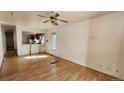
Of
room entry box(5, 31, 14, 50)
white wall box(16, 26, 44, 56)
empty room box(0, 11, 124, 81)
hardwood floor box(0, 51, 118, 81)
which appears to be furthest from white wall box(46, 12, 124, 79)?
room entry box(5, 31, 14, 50)

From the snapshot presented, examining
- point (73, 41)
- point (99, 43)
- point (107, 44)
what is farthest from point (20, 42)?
point (107, 44)

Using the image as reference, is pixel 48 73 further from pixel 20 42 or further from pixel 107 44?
pixel 20 42

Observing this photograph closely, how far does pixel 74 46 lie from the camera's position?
389cm

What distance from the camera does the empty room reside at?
7.72 ft

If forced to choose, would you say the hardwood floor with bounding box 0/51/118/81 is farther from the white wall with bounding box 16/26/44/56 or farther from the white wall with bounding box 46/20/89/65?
the white wall with bounding box 16/26/44/56

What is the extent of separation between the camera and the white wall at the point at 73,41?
3415 millimetres

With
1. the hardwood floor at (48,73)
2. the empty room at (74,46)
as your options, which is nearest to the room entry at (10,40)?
the empty room at (74,46)

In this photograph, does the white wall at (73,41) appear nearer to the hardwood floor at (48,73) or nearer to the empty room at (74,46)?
the empty room at (74,46)

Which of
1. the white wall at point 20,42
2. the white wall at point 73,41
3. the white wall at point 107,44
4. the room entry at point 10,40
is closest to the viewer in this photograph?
the white wall at point 107,44

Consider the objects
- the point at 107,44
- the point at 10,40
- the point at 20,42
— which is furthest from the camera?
the point at 10,40

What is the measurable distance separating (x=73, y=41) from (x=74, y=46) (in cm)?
25
